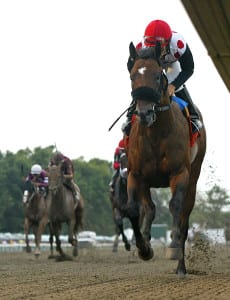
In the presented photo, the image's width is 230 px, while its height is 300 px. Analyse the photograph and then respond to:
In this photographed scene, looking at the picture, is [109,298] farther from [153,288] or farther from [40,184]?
[40,184]

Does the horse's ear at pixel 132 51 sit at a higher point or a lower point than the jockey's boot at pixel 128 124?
higher

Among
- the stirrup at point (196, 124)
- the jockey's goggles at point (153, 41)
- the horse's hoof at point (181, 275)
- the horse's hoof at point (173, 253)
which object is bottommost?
the horse's hoof at point (181, 275)

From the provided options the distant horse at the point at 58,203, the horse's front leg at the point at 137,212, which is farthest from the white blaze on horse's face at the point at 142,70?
the distant horse at the point at 58,203

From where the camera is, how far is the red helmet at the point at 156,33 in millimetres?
10688

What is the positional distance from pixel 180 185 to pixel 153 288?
5.45 ft

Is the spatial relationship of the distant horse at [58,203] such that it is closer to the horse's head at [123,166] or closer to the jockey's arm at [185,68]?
the horse's head at [123,166]

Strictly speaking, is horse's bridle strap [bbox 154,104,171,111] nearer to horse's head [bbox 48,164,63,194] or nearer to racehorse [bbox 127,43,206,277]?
racehorse [bbox 127,43,206,277]

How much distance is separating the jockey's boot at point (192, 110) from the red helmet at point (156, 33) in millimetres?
874

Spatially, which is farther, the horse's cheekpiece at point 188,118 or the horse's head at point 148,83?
the horse's cheekpiece at point 188,118

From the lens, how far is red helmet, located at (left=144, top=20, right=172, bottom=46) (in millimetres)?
10688

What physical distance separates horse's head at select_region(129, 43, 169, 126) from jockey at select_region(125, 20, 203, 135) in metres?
0.42

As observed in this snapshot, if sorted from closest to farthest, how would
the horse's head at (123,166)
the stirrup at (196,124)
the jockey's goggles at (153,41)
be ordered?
the jockey's goggles at (153,41), the stirrup at (196,124), the horse's head at (123,166)

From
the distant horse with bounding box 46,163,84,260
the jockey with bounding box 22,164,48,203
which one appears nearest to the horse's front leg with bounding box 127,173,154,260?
the distant horse with bounding box 46,163,84,260

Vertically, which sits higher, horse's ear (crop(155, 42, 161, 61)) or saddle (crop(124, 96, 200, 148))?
horse's ear (crop(155, 42, 161, 61))
